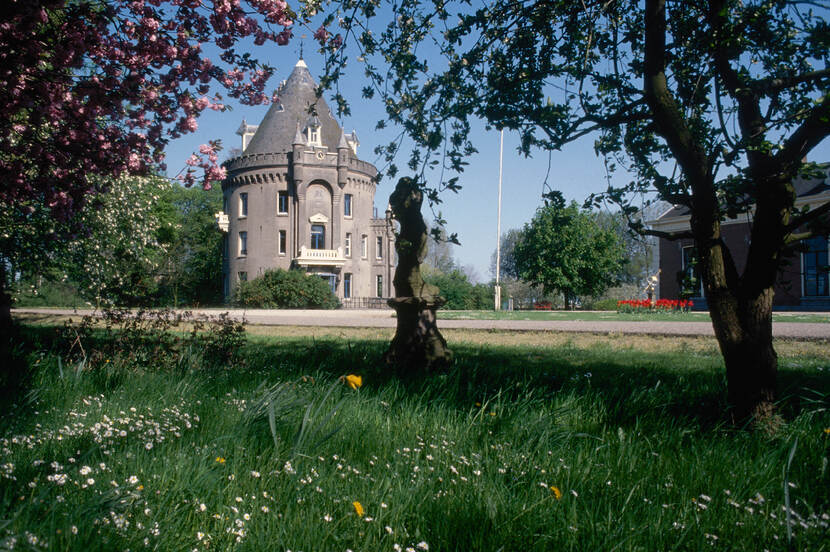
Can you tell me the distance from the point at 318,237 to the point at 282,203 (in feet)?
13.7

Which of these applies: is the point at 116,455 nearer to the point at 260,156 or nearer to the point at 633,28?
the point at 633,28

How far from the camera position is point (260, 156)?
149ft

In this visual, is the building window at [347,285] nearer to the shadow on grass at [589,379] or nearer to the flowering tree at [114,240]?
the flowering tree at [114,240]

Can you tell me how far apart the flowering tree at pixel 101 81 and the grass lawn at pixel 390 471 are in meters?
2.79

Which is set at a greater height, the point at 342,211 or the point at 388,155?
the point at 342,211

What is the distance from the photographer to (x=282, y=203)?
1807 inches

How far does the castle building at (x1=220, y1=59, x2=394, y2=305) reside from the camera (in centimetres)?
4506

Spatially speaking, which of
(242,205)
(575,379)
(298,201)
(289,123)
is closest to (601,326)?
(575,379)

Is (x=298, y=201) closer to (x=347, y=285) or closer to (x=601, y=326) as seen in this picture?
(x=347, y=285)

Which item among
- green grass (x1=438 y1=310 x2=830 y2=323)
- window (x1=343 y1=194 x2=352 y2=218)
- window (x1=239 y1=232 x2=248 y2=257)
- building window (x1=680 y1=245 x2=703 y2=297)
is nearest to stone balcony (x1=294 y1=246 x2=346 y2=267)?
window (x1=343 y1=194 x2=352 y2=218)

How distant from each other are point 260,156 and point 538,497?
1832 inches

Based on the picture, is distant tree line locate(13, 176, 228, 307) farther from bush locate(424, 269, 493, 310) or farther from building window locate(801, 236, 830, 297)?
building window locate(801, 236, 830, 297)

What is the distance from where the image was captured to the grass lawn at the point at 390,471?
5.93ft

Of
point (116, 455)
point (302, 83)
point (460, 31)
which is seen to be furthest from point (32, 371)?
point (302, 83)
